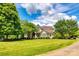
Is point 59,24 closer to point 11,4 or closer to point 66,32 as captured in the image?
point 66,32

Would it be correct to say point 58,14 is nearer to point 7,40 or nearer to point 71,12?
point 71,12

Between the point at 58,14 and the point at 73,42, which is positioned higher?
the point at 58,14

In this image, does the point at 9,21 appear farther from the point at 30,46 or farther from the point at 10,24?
the point at 30,46

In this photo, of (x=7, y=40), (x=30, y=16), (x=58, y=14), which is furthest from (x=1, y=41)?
(x=58, y=14)

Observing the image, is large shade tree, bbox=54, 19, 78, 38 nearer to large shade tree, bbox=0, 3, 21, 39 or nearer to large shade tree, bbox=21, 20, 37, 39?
large shade tree, bbox=21, 20, 37, 39
